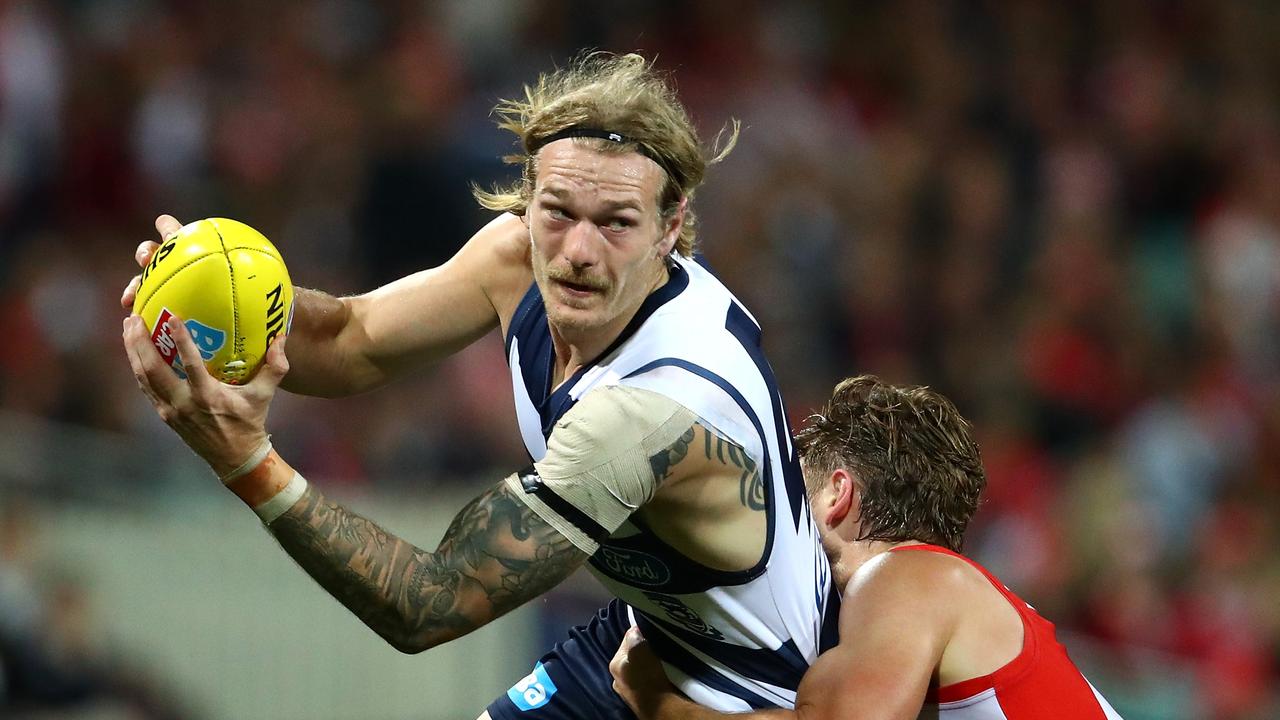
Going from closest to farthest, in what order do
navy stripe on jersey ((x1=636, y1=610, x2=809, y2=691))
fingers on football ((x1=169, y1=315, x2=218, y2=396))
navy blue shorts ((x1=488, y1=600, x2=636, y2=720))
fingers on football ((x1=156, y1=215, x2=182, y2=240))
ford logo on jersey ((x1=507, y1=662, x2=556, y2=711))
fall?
fingers on football ((x1=169, y1=315, x2=218, y2=396))
fingers on football ((x1=156, y1=215, x2=182, y2=240))
navy stripe on jersey ((x1=636, y1=610, x2=809, y2=691))
navy blue shorts ((x1=488, y1=600, x2=636, y2=720))
ford logo on jersey ((x1=507, y1=662, x2=556, y2=711))

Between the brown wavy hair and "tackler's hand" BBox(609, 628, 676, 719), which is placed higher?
the brown wavy hair

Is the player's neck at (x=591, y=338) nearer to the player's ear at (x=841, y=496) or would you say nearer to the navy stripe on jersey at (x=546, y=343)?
the navy stripe on jersey at (x=546, y=343)

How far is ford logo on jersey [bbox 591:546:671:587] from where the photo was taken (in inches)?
150

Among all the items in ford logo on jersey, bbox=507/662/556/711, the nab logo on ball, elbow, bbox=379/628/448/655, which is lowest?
elbow, bbox=379/628/448/655

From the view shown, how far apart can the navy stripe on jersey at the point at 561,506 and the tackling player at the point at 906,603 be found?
72cm

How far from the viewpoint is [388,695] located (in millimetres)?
8789

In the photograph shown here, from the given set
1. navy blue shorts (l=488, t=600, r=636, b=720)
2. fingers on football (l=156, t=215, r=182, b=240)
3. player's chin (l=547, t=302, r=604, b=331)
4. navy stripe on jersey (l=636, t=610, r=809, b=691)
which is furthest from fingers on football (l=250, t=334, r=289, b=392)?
navy blue shorts (l=488, t=600, r=636, b=720)

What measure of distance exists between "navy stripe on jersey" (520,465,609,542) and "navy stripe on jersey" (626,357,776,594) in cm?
26

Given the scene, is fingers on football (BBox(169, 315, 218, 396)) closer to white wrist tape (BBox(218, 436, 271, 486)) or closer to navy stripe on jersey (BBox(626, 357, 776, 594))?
white wrist tape (BBox(218, 436, 271, 486))

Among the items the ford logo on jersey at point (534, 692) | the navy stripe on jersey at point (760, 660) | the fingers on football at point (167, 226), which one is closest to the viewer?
the fingers on football at point (167, 226)

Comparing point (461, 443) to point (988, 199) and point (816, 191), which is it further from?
point (988, 199)

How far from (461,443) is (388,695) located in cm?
141

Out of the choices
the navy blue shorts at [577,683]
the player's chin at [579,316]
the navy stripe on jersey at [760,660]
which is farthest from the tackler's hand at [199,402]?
the navy blue shorts at [577,683]

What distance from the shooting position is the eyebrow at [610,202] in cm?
375
